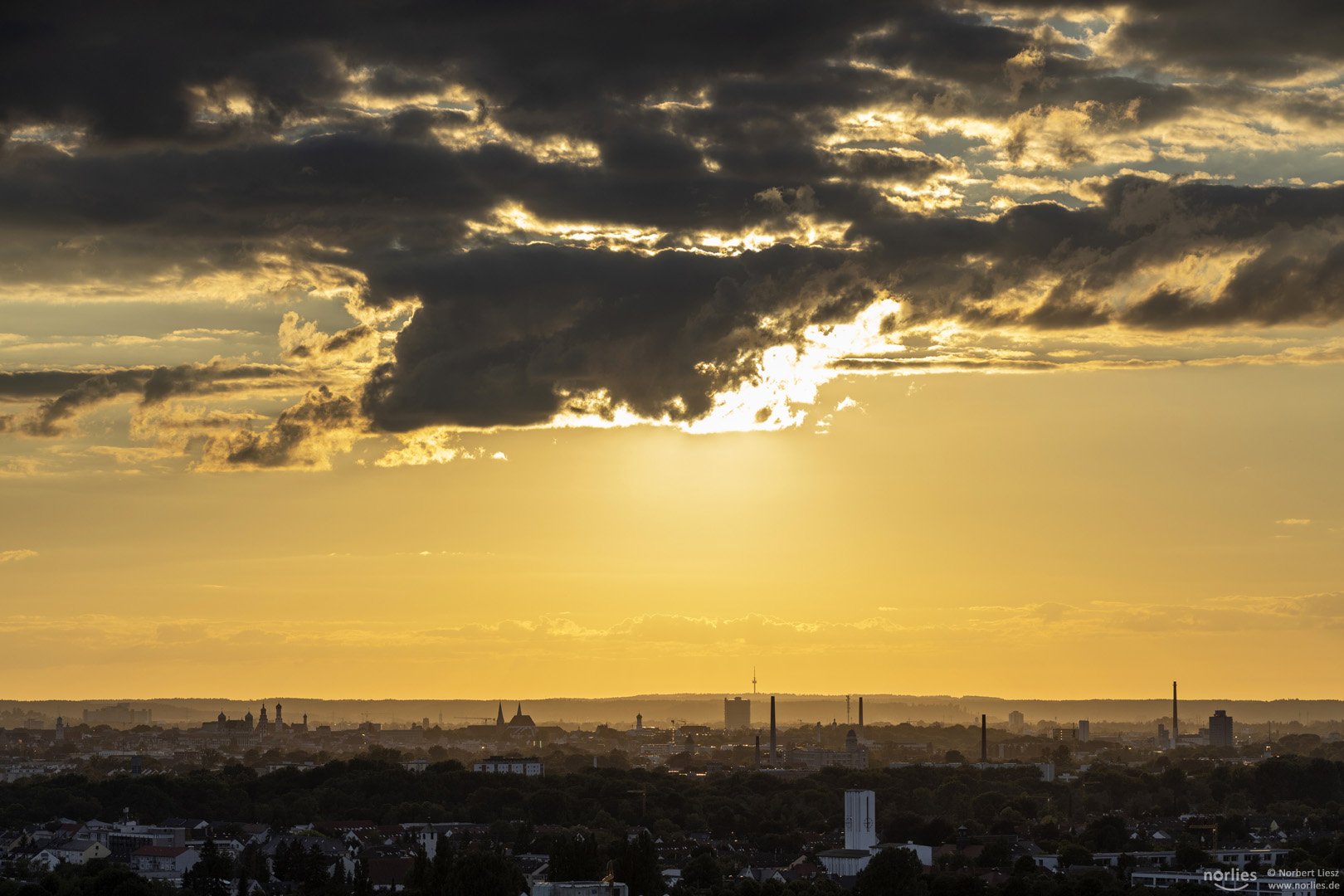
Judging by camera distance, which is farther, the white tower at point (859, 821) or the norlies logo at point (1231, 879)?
the white tower at point (859, 821)

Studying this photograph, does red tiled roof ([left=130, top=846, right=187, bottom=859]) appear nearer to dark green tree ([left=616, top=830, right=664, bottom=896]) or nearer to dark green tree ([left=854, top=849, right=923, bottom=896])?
dark green tree ([left=616, top=830, right=664, bottom=896])

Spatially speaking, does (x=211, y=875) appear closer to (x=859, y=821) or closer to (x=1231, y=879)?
(x=859, y=821)

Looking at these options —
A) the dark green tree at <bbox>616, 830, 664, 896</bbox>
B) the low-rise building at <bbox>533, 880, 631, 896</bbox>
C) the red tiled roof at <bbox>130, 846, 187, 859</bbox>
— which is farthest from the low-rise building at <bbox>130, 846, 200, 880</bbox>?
the low-rise building at <bbox>533, 880, 631, 896</bbox>

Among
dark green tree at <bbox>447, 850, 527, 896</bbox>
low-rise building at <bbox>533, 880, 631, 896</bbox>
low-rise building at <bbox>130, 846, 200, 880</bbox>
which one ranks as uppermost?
dark green tree at <bbox>447, 850, 527, 896</bbox>

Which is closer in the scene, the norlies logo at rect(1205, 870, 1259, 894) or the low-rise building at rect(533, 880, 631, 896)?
the low-rise building at rect(533, 880, 631, 896)

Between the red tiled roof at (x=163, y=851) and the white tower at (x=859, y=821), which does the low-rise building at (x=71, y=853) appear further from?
the white tower at (x=859, y=821)

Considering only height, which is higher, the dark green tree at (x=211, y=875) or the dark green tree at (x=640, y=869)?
the dark green tree at (x=640, y=869)

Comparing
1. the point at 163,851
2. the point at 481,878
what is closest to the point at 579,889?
the point at 481,878

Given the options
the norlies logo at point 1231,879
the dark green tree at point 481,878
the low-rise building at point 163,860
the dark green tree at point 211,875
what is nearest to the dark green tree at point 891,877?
the norlies logo at point 1231,879
